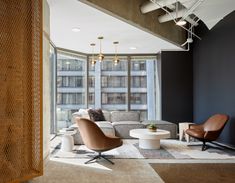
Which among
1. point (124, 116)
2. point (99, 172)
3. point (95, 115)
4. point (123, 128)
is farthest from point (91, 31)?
point (99, 172)

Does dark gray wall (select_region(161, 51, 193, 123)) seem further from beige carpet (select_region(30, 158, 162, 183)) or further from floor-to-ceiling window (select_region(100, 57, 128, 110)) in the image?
beige carpet (select_region(30, 158, 162, 183))

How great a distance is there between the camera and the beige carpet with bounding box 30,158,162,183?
351cm

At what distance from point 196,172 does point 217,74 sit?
3321mm

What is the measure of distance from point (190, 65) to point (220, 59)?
1798mm

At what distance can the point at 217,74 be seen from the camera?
6387mm

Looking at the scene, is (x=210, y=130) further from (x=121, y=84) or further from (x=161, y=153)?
(x=121, y=84)

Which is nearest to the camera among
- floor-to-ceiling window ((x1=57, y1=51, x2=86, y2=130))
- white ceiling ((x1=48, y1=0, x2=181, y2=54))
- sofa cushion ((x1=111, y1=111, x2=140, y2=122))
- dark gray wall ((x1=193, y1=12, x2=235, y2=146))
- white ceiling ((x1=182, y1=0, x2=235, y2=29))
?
white ceiling ((x1=48, y1=0, x2=181, y2=54))

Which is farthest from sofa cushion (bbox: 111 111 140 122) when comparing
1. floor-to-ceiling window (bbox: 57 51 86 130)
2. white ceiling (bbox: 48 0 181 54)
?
white ceiling (bbox: 48 0 181 54)

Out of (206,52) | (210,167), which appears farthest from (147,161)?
(206,52)

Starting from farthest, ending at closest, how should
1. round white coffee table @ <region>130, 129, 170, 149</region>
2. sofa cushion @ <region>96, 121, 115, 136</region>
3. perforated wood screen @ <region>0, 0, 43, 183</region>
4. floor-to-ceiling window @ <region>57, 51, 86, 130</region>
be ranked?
floor-to-ceiling window @ <region>57, 51, 86, 130</region>, sofa cushion @ <region>96, 121, 115, 136</region>, round white coffee table @ <region>130, 129, 170, 149</region>, perforated wood screen @ <region>0, 0, 43, 183</region>

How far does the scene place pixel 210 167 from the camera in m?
4.22

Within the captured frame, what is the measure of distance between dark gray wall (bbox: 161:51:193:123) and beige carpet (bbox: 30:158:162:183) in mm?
3844

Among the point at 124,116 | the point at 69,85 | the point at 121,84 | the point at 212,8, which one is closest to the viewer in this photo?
the point at 212,8

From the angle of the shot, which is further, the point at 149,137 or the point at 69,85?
the point at 69,85
